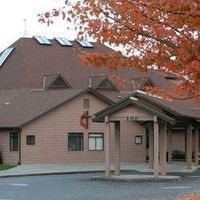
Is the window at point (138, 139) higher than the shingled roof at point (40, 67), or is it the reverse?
the shingled roof at point (40, 67)

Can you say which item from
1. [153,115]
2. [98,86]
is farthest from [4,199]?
[98,86]

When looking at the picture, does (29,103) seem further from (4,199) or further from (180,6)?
(180,6)

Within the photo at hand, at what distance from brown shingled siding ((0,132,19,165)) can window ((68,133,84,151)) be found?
4.14 m

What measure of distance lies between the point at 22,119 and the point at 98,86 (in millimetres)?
9846

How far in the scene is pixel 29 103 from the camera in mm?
47219

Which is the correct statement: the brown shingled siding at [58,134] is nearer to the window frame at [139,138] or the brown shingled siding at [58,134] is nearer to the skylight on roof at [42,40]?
the window frame at [139,138]

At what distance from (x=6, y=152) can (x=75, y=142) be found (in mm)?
5048

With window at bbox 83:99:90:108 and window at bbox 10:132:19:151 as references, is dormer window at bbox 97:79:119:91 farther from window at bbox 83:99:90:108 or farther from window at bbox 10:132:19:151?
window at bbox 10:132:19:151

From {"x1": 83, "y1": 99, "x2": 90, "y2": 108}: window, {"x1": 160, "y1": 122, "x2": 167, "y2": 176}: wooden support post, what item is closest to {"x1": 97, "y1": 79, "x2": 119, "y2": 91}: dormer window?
{"x1": 83, "y1": 99, "x2": 90, "y2": 108}: window

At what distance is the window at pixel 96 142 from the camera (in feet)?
155

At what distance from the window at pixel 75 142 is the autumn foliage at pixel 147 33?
3468cm

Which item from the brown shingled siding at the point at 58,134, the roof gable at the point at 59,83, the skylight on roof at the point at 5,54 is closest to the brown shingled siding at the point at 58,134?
the brown shingled siding at the point at 58,134

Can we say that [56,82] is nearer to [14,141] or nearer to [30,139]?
[30,139]

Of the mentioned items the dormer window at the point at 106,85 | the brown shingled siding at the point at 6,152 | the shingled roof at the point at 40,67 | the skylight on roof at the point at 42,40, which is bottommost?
the brown shingled siding at the point at 6,152
